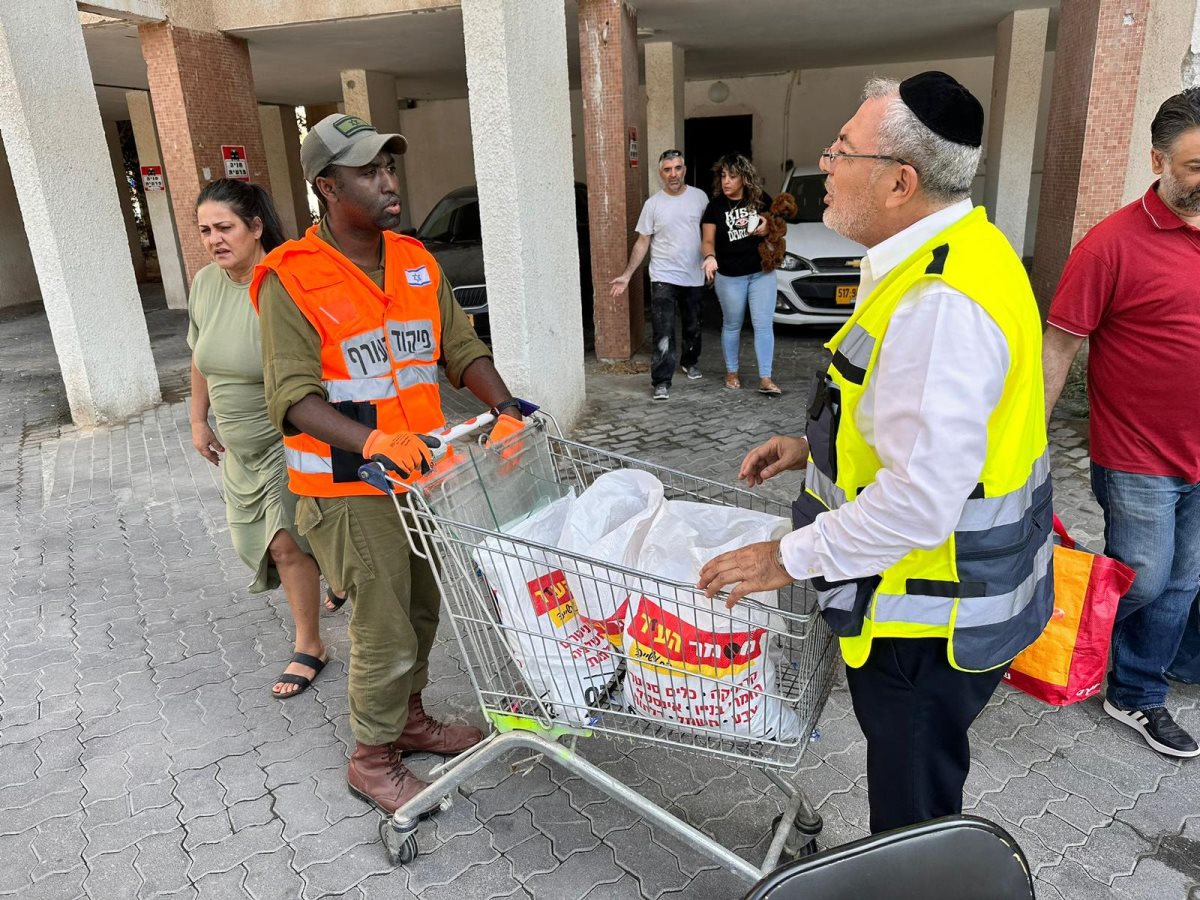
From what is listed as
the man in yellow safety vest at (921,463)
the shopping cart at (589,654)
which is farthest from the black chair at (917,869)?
the shopping cart at (589,654)

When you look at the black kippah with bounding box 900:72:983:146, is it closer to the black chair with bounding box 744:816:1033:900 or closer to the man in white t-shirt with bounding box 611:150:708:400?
the black chair with bounding box 744:816:1033:900

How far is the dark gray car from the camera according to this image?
8180 millimetres

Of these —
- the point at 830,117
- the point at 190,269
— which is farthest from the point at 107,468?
the point at 830,117

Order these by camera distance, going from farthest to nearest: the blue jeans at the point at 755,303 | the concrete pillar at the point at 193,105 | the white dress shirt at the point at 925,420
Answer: the concrete pillar at the point at 193,105 → the blue jeans at the point at 755,303 → the white dress shirt at the point at 925,420

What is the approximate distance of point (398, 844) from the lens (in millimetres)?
2547

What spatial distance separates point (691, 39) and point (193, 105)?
5.95 metres

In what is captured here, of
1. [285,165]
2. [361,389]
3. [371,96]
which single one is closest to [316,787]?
[361,389]

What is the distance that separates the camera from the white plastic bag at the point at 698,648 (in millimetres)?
1908

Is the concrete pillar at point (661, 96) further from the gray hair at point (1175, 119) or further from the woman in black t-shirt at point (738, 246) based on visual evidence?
Result: the gray hair at point (1175, 119)

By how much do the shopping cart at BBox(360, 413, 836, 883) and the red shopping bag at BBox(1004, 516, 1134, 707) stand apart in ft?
3.10

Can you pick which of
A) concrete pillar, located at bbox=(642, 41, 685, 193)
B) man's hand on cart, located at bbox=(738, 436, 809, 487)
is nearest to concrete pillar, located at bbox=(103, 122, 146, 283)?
concrete pillar, located at bbox=(642, 41, 685, 193)

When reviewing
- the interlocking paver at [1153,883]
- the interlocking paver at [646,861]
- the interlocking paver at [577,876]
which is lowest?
the interlocking paver at [1153,883]

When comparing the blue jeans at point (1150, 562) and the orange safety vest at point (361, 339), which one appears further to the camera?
the blue jeans at point (1150, 562)

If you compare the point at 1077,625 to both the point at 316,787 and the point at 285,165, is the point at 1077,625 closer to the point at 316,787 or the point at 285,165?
the point at 316,787
